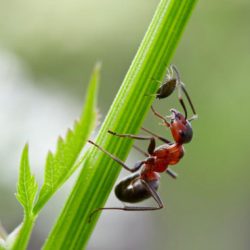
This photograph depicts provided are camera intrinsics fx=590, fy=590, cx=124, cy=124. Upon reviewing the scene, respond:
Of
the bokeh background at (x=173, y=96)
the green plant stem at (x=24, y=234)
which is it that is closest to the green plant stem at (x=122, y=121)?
the green plant stem at (x=24, y=234)

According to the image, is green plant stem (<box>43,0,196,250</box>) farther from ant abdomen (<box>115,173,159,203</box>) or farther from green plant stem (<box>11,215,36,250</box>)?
ant abdomen (<box>115,173,159,203</box>)

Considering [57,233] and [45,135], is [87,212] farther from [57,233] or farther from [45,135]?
[45,135]

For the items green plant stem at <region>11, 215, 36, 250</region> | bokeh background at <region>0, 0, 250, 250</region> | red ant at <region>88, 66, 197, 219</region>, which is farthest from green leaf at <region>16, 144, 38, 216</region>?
bokeh background at <region>0, 0, 250, 250</region>

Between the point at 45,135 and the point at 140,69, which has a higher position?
the point at 140,69

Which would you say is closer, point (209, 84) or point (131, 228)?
point (131, 228)

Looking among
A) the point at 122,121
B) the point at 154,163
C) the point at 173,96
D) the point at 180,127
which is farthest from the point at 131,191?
the point at 173,96

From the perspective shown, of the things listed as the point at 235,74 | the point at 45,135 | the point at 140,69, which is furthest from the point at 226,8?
the point at 140,69

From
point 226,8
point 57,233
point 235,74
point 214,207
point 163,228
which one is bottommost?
point 163,228

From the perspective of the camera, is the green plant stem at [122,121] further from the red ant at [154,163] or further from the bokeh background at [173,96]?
the bokeh background at [173,96]
